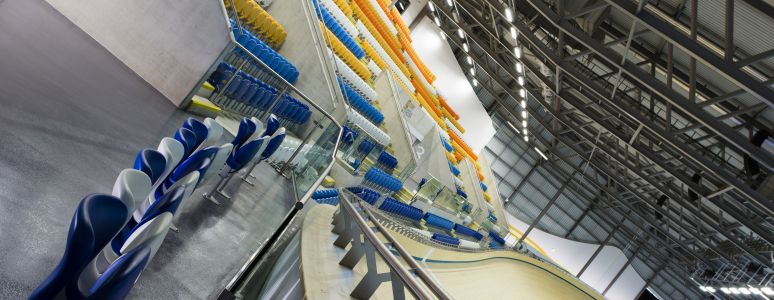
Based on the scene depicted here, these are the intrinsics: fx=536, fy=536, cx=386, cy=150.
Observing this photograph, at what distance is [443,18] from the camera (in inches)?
1019

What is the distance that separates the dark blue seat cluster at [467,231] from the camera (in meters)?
17.3

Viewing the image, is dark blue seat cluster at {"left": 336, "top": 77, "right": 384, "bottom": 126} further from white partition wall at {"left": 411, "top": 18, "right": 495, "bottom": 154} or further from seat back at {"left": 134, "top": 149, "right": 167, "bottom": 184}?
white partition wall at {"left": 411, "top": 18, "right": 495, "bottom": 154}

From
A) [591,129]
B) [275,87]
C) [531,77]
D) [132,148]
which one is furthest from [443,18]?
[132,148]

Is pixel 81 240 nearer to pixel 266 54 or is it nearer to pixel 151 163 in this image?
pixel 151 163

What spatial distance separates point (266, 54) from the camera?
8.48 metres

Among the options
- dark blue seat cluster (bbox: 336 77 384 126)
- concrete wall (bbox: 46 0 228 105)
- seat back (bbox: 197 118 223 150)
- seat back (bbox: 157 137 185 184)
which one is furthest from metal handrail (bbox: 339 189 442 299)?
dark blue seat cluster (bbox: 336 77 384 126)

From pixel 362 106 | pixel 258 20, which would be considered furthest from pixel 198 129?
pixel 362 106

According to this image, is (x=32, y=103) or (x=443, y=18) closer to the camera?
(x=32, y=103)

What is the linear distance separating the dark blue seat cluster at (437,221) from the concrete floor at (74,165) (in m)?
9.58

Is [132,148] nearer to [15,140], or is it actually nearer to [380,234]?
[15,140]

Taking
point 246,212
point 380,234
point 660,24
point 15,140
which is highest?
point 660,24

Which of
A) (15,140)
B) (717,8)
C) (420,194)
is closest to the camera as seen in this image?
(15,140)

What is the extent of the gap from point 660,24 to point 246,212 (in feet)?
→ 25.8

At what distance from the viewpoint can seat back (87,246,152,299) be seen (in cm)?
184
